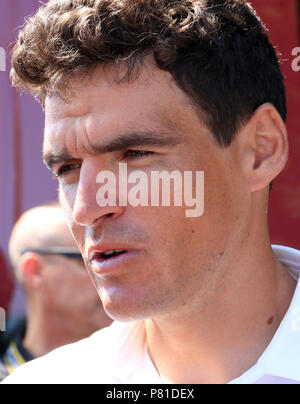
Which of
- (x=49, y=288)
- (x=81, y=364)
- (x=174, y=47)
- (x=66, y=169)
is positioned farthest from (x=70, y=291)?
(x=174, y=47)

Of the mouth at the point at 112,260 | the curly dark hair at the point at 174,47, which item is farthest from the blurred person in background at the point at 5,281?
the mouth at the point at 112,260

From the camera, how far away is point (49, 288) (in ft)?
11.2

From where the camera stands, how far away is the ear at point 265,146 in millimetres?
1910

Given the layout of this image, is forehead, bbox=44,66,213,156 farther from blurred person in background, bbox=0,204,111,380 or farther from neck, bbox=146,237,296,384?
blurred person in background, bbox=0,204,111,380

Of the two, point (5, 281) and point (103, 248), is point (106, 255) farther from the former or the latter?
point (5, 281)

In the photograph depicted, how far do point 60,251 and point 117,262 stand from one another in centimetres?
165

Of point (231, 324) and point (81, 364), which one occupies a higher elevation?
point (231, 324)

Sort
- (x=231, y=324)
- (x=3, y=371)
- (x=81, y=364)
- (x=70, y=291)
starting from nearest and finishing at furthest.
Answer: (x=231, y=324)
(x=81, y=364)
(x=3, y=371)
(x=70, y=291)

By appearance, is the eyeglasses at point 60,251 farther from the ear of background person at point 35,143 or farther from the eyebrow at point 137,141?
the eyebrow at point 137,141

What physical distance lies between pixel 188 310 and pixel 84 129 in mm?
515

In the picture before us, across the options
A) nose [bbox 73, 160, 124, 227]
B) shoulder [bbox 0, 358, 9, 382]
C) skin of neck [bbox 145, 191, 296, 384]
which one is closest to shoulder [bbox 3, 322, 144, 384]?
skin of neck [bbox 145, 191, 296, 384]

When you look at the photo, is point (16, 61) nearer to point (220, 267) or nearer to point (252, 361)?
point (220, 267)
